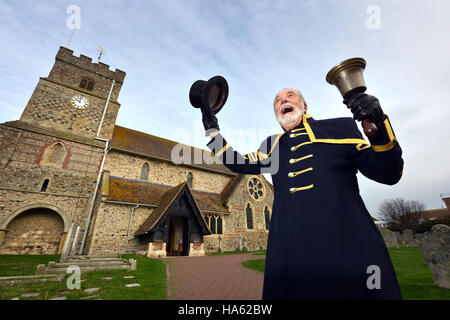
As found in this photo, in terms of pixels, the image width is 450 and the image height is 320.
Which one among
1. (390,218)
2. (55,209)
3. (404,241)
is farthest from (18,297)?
(390,218)

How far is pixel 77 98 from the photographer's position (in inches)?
655

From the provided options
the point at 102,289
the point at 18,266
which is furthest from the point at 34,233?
the point at 102,289

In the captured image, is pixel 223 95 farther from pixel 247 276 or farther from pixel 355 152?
pixel 247 276

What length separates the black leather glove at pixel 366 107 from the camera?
1.29 metres

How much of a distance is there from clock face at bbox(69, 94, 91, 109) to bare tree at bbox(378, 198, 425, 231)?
53.7 m

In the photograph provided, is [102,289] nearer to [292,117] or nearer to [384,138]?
[292,117]

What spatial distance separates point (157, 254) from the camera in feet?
38.0

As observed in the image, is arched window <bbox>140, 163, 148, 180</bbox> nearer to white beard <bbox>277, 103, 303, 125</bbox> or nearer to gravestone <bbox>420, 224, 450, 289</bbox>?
white beard <bbox>277, 103, 303, 125</bbox>

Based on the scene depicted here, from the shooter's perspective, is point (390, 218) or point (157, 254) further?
point (390, 218)

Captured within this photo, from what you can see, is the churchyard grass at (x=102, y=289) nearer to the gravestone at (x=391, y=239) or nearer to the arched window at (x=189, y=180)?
the arched window at (x=189, y=180)

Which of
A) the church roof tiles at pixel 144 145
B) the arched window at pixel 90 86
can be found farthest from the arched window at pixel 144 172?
the arched window at pixel 90 86

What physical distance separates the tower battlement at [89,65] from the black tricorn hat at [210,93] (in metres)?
21.7
